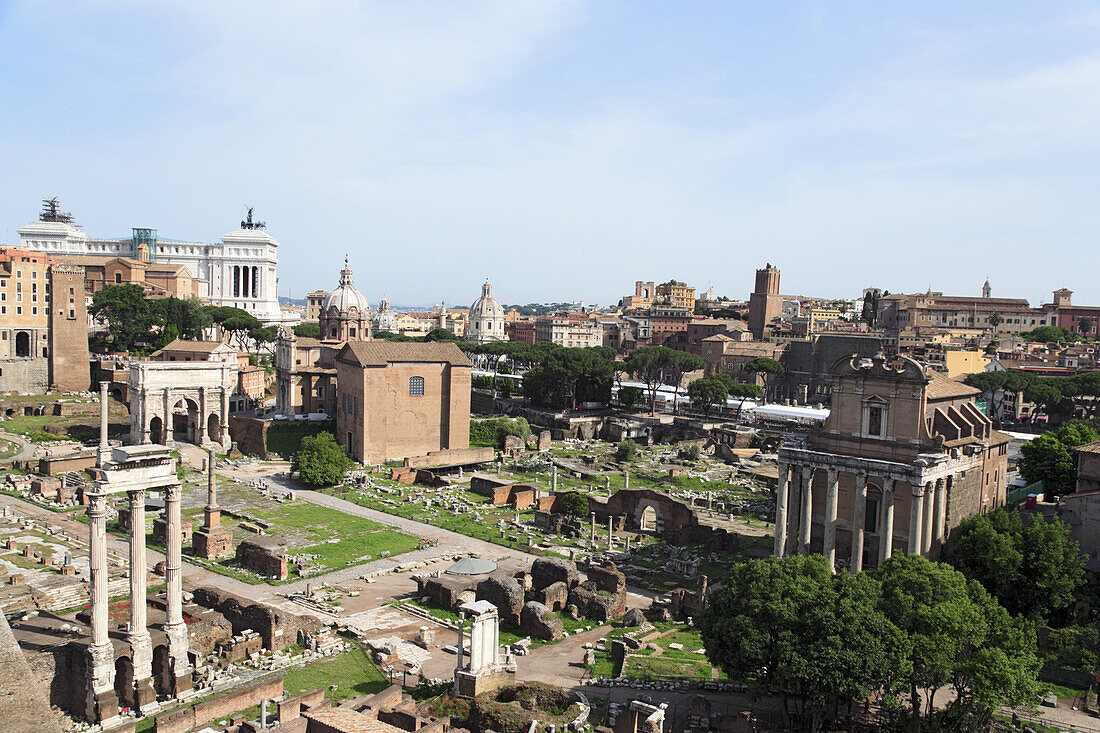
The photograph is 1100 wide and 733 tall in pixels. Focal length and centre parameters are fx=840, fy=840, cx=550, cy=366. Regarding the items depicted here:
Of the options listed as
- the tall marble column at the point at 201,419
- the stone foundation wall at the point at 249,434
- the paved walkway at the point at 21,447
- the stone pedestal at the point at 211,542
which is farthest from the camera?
the stone foundation wall at the point at 249,434

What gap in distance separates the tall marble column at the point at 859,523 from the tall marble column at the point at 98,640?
2695 centimetres

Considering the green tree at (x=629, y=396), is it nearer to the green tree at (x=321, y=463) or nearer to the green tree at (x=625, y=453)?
the green tree at (x=625, y=453)

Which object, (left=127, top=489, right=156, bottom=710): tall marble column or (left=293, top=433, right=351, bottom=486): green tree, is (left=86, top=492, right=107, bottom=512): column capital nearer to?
(left=127, top=489, right=156, bottom=710): tall marble column

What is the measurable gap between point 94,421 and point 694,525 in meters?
50.3

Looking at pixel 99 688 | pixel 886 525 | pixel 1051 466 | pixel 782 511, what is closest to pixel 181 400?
pixel 99 688

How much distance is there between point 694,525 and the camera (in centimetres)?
4622

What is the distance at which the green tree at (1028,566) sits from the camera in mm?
30234

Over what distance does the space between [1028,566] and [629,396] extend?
2364 inches

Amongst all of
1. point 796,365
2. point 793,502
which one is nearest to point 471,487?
point 793,502

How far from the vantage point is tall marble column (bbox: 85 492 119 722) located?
23.4 meters

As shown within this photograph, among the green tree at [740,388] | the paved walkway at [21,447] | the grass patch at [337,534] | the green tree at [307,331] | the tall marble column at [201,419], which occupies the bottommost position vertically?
the grass patch at [337,534]

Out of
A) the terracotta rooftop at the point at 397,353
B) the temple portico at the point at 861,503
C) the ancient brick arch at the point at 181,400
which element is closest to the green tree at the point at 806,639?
the temple portico at the point at 861,503

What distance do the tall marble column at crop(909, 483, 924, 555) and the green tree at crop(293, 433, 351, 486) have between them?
36896 millimetres

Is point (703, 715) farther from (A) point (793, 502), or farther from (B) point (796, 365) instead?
(B) point (796, 365)
